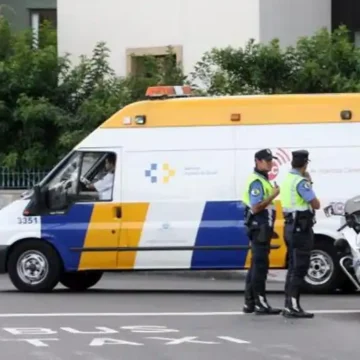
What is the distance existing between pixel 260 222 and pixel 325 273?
2750mm

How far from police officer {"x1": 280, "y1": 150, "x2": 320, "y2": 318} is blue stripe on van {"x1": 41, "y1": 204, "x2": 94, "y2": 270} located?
3.90 m

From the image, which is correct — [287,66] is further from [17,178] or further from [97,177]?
[97,177]

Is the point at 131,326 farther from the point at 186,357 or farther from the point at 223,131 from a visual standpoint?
the point at 223,131

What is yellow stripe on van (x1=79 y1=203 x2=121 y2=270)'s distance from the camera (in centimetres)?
1588

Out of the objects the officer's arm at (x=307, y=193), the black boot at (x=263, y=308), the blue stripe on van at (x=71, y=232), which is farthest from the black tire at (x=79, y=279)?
the officer's arm at (x=307, y=193)

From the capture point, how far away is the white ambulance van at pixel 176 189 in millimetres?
15508

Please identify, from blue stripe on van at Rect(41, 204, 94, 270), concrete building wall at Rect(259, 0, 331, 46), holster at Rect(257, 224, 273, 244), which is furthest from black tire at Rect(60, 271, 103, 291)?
concrete building wall at Rect(259, 0, 331, 46)

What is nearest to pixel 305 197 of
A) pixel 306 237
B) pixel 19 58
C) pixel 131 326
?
pixel 306 237

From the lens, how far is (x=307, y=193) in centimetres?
1276

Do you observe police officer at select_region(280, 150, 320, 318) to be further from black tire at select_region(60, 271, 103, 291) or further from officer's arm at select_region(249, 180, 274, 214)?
black tire at select_region(60, 271, 103, 291)

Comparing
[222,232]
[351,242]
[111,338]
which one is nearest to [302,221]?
[351,242]

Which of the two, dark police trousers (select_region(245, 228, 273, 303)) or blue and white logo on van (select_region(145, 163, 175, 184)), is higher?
blue and white logo on van (select_region(145, 163, 175, 184))

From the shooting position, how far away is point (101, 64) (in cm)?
2508

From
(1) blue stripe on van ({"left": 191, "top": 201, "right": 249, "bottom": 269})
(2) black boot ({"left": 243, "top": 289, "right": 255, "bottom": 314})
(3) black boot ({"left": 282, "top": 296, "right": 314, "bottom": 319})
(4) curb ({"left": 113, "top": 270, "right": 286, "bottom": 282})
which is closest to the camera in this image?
(3) black boot ({"left": 282, "top": 296, "right": 314, "bottom": 319})
